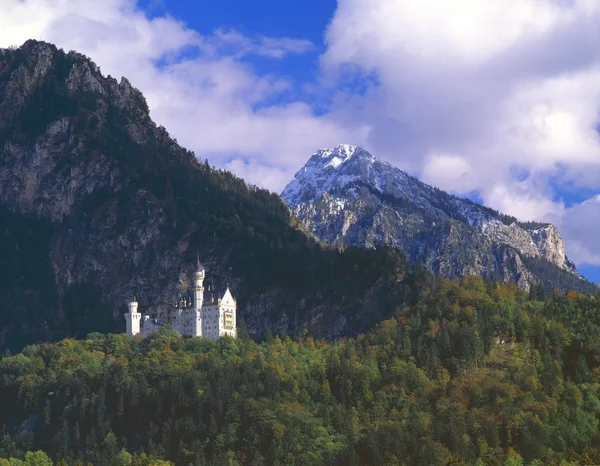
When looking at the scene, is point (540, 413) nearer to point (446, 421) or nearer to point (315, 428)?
point (446, 421)

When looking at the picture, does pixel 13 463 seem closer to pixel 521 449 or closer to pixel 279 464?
pixel 279 464

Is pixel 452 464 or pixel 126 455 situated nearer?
pixel 452 464

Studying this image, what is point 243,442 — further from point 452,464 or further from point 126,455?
point 452,464

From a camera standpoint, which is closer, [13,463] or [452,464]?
[452,464]

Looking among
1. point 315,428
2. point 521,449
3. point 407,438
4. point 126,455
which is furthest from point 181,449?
point 521,449

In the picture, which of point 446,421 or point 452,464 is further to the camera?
point 446,421

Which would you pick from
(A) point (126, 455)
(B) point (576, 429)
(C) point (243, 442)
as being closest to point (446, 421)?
(B) point (576, 429)

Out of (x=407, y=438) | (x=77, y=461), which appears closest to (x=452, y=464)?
(x=407, y=438)
